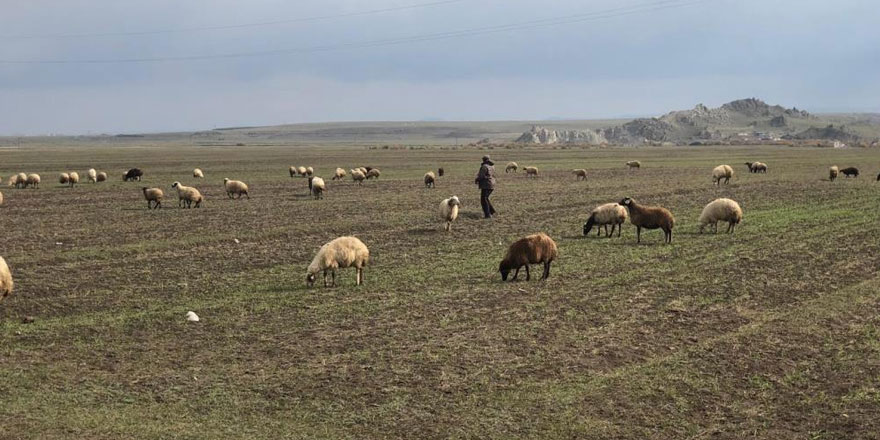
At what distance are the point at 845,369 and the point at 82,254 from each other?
17.1 m

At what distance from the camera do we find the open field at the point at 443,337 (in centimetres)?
847

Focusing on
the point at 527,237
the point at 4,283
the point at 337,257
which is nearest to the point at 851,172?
the point at 527,237

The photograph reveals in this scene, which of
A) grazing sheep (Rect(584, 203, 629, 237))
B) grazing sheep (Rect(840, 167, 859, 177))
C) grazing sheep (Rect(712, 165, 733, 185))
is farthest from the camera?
grazing sheep (Rect(840, 167, 859, 177))

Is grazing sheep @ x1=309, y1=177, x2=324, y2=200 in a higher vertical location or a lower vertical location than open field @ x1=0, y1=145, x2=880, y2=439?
higher

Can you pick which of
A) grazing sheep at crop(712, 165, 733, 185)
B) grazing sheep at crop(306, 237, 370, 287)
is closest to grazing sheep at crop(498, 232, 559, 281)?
grazing sheep at crop(306, 237, 370, 287)

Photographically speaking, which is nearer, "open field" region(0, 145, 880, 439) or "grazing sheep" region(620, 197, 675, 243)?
"open field" region(0, 145, 880, 439)

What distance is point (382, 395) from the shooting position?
9.14 meters

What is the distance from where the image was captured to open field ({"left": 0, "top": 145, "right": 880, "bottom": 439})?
8.47 meters

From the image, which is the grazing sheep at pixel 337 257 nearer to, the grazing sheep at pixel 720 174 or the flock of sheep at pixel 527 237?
the flock of sheep at pixel 527 237

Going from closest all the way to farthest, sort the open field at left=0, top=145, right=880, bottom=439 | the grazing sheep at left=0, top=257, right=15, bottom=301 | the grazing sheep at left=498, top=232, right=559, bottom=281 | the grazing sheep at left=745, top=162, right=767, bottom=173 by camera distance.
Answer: the open field at left=0, top=145, right=880, bottom=439
the grazing sheep at left=0, top=257, right=15, bottom=301
the grazing sheep at left=498, top=232, right=559, bottom=281
the grazing sheep at left=745, top=162, right=767, bottom=173

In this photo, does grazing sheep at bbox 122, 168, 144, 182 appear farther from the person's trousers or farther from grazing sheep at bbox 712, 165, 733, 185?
grazing sheep at bbox 712, 165, 733, 185

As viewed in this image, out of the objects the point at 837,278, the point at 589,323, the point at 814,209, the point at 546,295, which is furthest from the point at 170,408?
the point at 814,209

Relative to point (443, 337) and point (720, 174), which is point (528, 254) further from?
point (720, 174)

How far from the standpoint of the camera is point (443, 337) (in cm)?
1136
